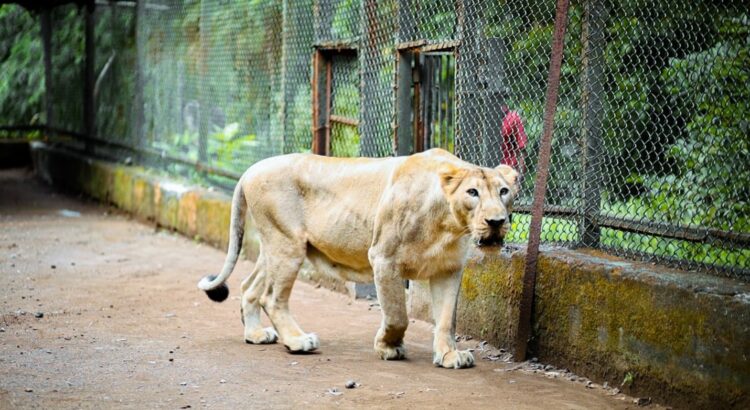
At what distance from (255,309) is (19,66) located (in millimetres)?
13728

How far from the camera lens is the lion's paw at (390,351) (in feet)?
Answer: 21.2

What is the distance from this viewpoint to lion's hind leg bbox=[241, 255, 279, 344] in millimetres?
6965

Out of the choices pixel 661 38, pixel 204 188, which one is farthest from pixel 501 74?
pixel 204 188

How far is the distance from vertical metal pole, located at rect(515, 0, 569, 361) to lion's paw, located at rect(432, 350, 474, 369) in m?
0.40

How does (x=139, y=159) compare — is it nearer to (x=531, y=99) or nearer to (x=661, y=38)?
(x=531, y=99)

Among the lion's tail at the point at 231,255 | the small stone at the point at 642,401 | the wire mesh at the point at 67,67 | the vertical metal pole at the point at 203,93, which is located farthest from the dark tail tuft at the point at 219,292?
the wire mesh at the point at 67,67

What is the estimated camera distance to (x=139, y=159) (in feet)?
47.1

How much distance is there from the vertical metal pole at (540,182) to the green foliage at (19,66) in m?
14.5

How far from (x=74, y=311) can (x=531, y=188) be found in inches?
144

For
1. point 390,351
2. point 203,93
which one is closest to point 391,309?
point 390,351

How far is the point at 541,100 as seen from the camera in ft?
22.7

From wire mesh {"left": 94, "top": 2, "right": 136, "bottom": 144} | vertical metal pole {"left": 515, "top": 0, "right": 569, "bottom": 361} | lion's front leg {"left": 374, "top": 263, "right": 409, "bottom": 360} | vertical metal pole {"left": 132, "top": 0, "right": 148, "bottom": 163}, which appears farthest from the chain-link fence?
wire mesh {"left": 94, "top": 2, "right": 136, "bottom": 144}

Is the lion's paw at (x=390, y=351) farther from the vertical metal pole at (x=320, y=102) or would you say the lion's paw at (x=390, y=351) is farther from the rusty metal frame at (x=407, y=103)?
the vertical metal pole at (x=320, y=102)

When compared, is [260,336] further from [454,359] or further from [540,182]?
[540,182]
